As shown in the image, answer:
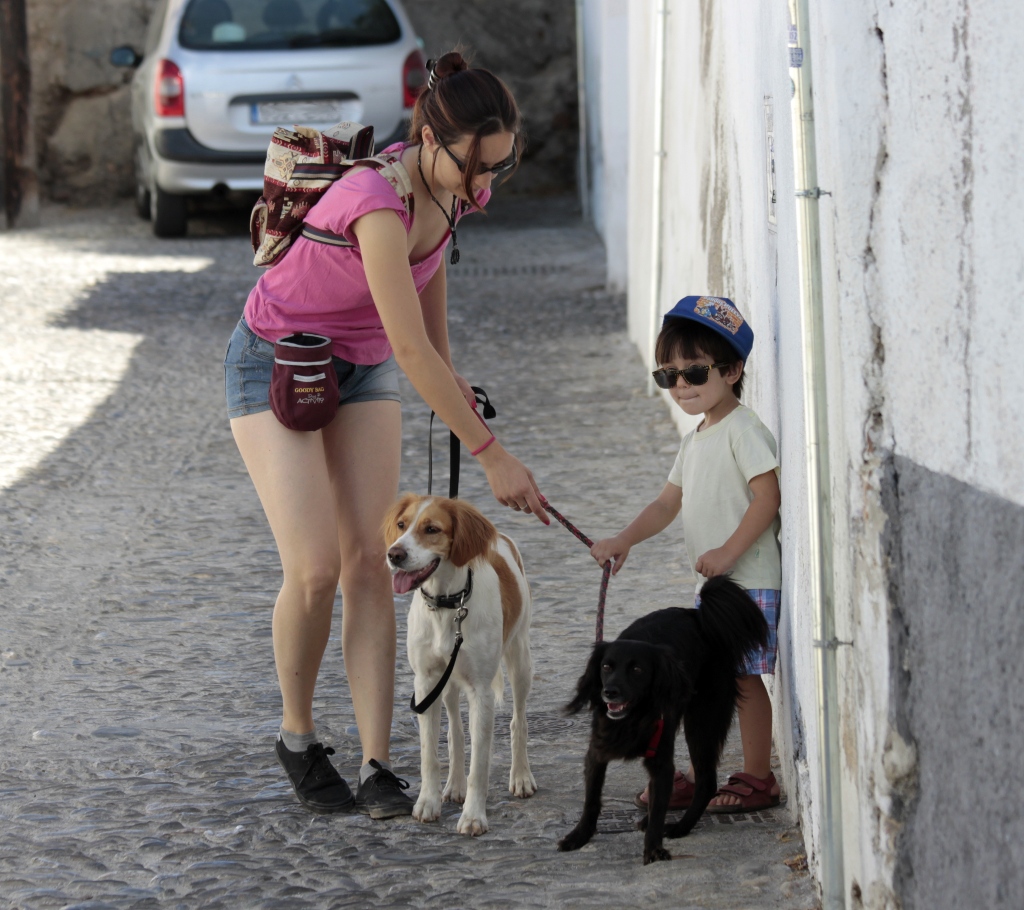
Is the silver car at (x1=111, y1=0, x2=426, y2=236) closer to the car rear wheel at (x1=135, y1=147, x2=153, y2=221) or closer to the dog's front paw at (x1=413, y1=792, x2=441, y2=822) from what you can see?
the car rear wheel at (x1=135, y1=147, x2=153, y2=221)

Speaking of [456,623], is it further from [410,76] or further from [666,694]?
[410,76]

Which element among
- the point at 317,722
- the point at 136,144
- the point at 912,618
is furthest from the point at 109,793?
the point at 136,144

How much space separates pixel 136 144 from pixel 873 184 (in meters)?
13.8

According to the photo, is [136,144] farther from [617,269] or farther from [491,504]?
[491,504]

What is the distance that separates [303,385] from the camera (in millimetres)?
3188

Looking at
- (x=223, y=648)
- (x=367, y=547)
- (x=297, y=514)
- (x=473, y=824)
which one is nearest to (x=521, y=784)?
(x=473, y=824)

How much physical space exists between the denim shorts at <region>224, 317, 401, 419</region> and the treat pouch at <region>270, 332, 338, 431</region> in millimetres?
71

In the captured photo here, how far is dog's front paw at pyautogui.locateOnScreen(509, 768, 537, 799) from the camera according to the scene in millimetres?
3473

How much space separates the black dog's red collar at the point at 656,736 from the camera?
117 inches

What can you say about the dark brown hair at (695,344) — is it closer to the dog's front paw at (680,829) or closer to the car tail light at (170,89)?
the dog's front paw at (680,829)

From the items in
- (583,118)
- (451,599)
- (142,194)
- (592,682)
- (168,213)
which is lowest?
(592,682)

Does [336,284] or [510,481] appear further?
[336,284]

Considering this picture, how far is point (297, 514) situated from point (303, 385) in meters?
0.29

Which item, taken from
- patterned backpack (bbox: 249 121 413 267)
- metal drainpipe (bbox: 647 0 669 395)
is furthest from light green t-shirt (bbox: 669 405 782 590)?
metal drainpipe (bbox: 647 0 669 395)
